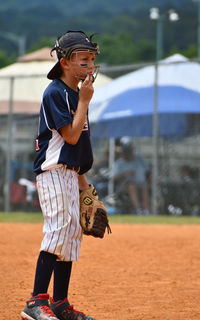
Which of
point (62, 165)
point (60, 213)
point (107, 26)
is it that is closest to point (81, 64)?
point (62, 165)

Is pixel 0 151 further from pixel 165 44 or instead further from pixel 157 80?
pixel 165 44

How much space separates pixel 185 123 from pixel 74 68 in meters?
7.40

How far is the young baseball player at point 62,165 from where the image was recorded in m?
3.47

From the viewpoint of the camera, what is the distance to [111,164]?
11414 millimetres

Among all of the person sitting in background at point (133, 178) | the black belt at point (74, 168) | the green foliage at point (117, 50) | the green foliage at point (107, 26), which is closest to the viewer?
the black belt at point (74, 168)

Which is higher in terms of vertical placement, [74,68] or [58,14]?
[58,14]

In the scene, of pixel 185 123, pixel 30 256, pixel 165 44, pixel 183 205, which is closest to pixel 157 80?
pixel 185 123

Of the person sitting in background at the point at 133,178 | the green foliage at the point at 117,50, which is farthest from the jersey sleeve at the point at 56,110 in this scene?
the green foliage at the point at 117,50

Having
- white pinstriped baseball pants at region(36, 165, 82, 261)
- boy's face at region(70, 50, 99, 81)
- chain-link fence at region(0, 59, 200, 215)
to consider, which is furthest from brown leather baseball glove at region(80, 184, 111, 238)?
chain-link fence at region(0, 59, 200, 215)

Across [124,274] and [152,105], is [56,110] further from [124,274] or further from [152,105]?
[152,105]

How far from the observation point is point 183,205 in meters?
11.1

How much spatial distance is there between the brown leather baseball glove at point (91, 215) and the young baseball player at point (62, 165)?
0.28 ft

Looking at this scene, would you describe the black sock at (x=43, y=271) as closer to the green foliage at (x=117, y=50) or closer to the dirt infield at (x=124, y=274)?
the dirt infield at (x=124, y=274)

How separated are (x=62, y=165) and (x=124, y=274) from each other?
2.16 metres
